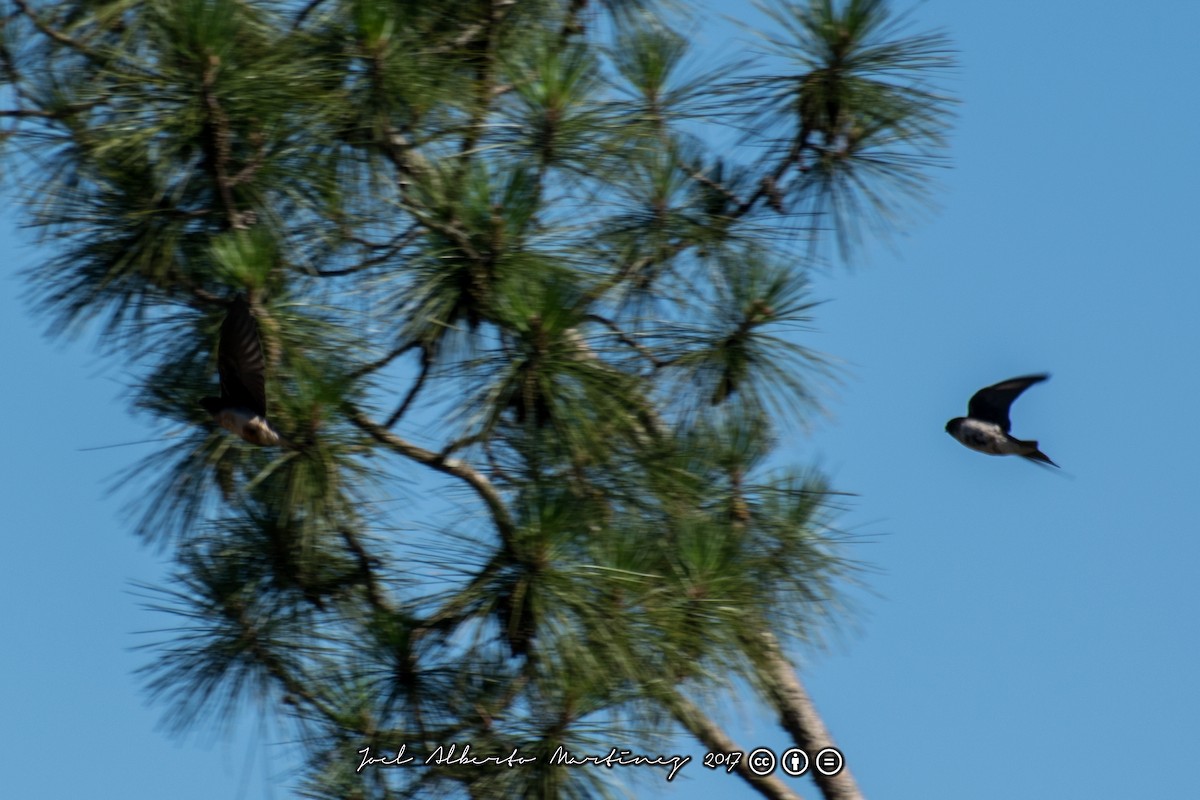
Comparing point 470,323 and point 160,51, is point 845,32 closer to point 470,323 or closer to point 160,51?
→ point 470,323

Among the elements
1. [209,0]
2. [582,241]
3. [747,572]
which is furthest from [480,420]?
[209,0]

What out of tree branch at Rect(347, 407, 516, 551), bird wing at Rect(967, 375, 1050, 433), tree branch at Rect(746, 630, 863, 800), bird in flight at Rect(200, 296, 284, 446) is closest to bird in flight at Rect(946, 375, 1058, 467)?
bird wing at Rect(967, 375, 1050, 433)

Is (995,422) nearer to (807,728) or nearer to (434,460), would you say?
(807,728)

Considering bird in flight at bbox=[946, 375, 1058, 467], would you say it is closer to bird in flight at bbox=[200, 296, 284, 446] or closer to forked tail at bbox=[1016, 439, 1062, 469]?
forked tail at bbox=[1016, 439, 1062, 469]

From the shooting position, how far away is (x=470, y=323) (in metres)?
2.26

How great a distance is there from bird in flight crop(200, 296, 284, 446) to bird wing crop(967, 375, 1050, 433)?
3.27 ft

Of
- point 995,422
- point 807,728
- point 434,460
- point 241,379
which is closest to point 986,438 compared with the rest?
point 995,422

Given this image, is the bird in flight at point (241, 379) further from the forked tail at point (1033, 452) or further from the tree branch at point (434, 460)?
the forked tail at point (1033, 452)

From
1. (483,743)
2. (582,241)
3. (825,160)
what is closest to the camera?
(483,743)

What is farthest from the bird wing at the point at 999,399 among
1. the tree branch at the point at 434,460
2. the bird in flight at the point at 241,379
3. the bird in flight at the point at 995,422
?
the bird in flight at the point at 241,379

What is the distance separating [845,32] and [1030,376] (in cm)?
60

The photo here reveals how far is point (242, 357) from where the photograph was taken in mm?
2008

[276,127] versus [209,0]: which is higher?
[209,0]

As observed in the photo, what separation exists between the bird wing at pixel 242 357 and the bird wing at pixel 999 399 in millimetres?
1009
